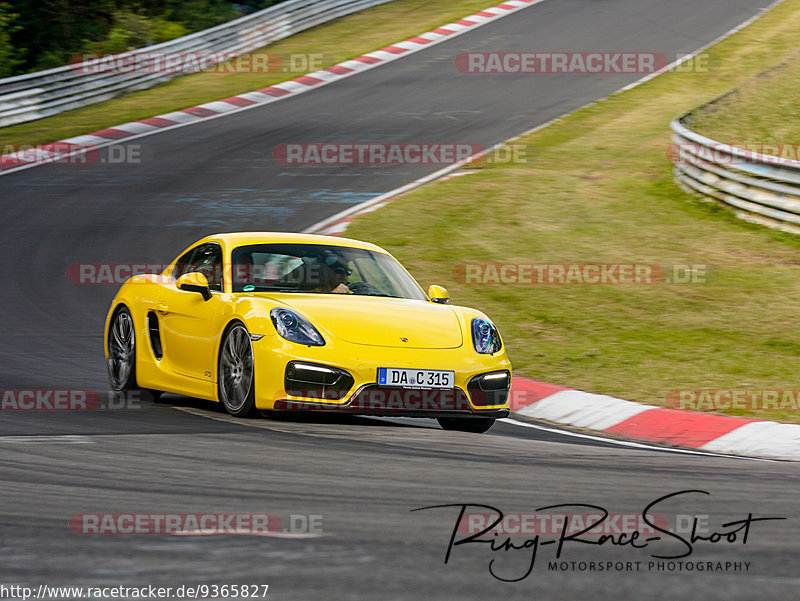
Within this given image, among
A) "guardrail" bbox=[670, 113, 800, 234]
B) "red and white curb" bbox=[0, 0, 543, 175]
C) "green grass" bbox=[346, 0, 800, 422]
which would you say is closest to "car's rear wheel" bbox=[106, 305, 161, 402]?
"green grass" bbox=[346, 0, 800, 422]

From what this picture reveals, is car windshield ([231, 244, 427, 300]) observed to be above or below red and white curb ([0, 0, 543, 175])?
above

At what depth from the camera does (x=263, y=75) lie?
28.7m

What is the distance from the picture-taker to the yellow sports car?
7191mm

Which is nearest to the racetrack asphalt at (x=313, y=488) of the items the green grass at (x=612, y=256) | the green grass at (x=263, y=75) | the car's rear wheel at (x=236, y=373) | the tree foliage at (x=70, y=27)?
the car's rear wheel at (x=236, y=373)

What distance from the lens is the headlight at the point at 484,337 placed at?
773cm

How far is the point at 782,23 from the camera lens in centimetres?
3244

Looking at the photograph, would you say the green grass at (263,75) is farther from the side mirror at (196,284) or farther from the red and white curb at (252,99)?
the side mirror at (196,284)

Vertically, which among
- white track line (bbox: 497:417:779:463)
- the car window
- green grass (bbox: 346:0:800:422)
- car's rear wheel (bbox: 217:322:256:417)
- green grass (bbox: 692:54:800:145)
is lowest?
green grass (bbox: 346:0:800:422)

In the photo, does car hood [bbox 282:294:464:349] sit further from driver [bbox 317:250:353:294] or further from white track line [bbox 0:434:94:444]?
white track line [bbox 0:434:94:444]

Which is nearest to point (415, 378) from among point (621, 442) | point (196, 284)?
point (621, 442)

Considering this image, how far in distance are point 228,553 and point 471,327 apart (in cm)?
408

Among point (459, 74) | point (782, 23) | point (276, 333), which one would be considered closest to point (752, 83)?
point (459, 74)

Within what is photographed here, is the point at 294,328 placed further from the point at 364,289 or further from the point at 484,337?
the point at 484,337

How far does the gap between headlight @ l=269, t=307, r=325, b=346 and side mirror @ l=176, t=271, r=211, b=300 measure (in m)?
0.81
